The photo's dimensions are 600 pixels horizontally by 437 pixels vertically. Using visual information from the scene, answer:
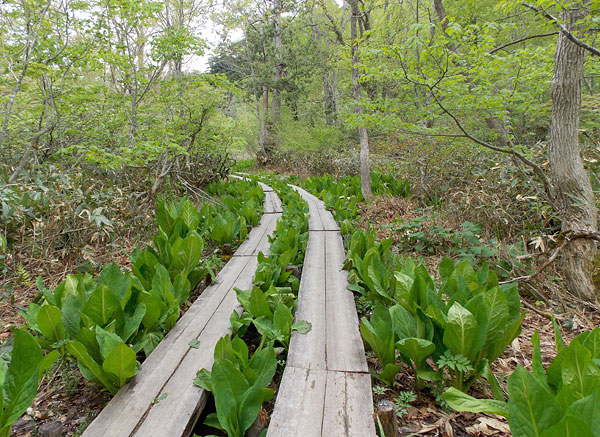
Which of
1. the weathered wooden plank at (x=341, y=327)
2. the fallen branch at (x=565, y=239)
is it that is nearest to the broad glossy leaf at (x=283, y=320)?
the weathered wooden plank at (x=341, y=327)

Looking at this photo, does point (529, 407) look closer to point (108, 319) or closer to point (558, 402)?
point (558, 402)

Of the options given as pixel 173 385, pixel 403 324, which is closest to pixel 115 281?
pixel 173 385

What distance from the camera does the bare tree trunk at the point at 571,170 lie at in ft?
9.81

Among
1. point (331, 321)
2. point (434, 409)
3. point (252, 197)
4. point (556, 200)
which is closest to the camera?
point (434, 409)

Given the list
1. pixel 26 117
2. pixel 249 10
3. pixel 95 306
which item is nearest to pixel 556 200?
pixel 95 306

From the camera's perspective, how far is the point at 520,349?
2418 mm

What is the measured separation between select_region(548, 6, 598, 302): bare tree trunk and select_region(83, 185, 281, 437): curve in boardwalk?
127 inches

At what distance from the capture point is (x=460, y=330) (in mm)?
1654

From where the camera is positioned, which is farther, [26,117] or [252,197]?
[252,197]

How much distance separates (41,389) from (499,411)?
255 cm

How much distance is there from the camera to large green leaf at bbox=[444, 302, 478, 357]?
1643mm

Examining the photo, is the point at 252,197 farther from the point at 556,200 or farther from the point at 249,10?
the point at 249,10

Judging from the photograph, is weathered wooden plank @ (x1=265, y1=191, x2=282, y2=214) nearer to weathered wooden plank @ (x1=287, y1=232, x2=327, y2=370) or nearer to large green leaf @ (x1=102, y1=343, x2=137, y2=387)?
weathered wooden plank @ (x1=287, y1=232, x2=327, y2=370)

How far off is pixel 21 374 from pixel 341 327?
1.80 metres
